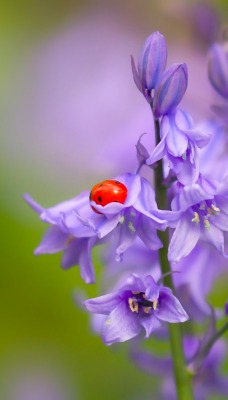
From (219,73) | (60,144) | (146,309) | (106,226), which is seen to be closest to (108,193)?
(106,226)

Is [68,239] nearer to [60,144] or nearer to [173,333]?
[173,333]

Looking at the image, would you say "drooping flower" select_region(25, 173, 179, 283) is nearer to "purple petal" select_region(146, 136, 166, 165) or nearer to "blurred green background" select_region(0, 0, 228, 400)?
"purple petal" select_region(146, 136, 166, 165)

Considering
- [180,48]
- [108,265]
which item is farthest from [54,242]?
[180,48]

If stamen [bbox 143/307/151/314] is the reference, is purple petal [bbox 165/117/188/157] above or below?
above

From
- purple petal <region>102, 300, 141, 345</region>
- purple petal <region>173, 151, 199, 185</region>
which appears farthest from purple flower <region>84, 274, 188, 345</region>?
purple petal <region>173, 151, 199, 185</region>

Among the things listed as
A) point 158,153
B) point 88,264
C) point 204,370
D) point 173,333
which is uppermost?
point 158,153

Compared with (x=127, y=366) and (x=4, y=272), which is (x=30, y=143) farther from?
(x=127, y=366)
